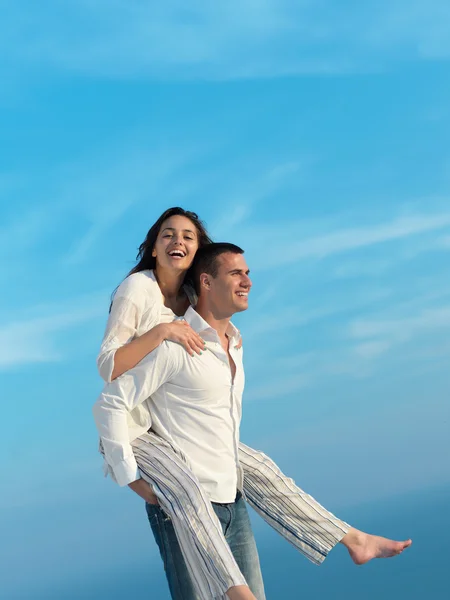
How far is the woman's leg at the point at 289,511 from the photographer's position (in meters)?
5.21

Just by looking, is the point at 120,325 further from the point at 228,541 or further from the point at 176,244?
the point at 228,541

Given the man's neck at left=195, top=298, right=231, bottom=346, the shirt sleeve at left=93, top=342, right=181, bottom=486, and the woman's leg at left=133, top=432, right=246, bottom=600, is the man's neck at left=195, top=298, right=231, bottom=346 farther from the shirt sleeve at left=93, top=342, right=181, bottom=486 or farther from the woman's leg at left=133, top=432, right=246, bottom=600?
the woman's leg at left=133, top=432, right=246, bottom=600

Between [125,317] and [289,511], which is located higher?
[125,317]

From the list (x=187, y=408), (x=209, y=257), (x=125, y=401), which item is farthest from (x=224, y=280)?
(x=125, y=401)

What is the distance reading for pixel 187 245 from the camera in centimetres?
515

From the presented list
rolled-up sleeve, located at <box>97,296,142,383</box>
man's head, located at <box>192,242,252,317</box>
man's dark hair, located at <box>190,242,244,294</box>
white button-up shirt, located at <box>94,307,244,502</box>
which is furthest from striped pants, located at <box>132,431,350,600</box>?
man's dark hair, located at <box>190,242,244,294</box>

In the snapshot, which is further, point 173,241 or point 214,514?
point 173,241

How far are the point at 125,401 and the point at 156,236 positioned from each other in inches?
48.7

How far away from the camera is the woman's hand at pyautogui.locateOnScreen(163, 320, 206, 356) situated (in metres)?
4.68

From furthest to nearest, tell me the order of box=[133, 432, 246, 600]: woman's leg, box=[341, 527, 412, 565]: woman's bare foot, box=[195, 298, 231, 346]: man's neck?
box=[341, 527, 412, 565]: woman's bare foot → box=[195, 298, 231, 346]: man's neck → box=[133, 432, 246, 600]: woman's leg

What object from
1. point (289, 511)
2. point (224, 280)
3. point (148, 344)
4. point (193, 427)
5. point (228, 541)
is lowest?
point (228, 541)

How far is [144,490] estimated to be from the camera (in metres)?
4.61

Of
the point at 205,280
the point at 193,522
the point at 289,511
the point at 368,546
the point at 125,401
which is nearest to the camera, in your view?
the point at 193,522

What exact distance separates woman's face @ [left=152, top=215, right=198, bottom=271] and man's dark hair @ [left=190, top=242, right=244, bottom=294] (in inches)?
1.8
